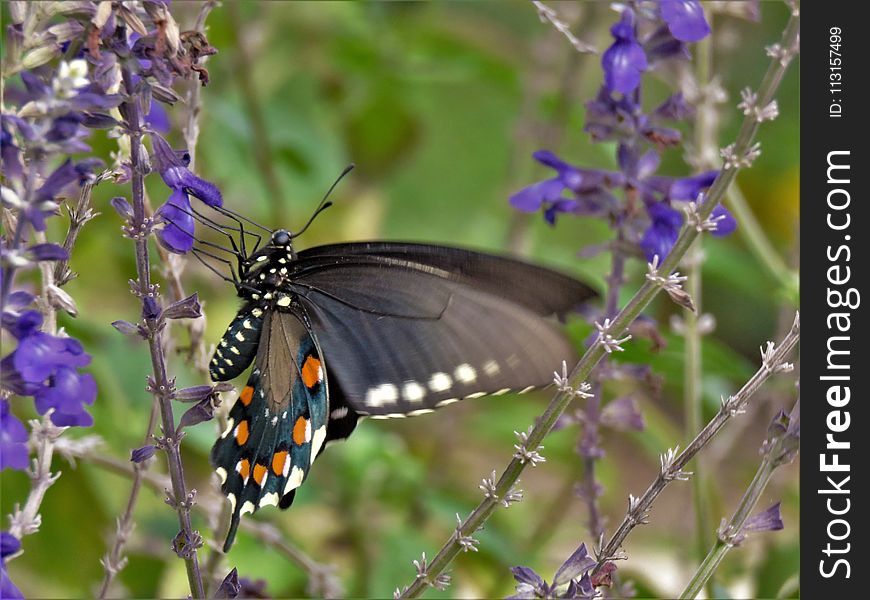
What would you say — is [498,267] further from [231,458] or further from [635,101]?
[231,458]

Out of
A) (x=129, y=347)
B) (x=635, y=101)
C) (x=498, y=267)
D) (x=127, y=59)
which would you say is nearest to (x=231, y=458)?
(x=498, y=267)

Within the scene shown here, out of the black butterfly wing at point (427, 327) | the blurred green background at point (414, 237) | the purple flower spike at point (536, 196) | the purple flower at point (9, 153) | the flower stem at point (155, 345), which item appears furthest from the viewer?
the blurred green background at point (414, 237)

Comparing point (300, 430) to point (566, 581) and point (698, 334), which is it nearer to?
point (566, 581)

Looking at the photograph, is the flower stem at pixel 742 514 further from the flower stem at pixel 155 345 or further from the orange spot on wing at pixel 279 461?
the orange spot on wing at pixel 279 461

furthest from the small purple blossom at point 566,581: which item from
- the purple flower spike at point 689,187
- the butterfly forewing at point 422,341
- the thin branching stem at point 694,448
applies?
the purple flower spike at point 689,187

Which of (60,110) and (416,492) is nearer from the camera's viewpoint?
(60,110)

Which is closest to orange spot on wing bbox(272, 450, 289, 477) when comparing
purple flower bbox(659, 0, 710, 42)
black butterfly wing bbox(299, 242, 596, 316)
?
black butterfly wing bbox(299, 242, 596, 316)
